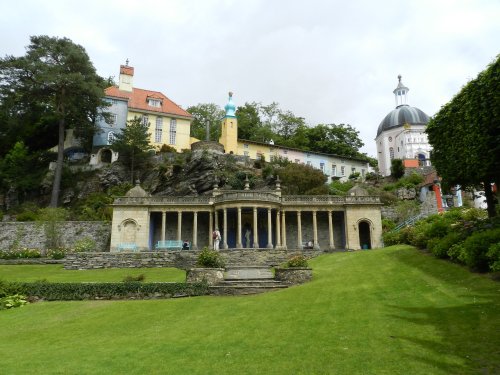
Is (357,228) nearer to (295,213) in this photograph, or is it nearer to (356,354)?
(295,213)

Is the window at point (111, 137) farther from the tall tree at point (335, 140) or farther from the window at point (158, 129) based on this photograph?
the tall tree at point (335, 140)

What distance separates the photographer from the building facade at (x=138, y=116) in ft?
189

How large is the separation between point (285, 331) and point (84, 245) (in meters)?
30.3

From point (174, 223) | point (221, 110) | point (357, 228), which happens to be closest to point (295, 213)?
point (357, 228)

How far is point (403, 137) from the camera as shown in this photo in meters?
69.1

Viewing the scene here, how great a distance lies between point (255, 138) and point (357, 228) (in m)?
37.0

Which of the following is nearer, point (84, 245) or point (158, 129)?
point (84, 245)

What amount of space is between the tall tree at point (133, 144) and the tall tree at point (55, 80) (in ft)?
15.9

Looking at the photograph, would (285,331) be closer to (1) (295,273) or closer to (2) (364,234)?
(1) (295,273)

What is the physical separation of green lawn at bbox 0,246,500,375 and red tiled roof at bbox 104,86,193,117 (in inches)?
1794

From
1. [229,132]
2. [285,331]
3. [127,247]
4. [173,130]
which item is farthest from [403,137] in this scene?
[285,331]

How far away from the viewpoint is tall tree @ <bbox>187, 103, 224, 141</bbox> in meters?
74.2

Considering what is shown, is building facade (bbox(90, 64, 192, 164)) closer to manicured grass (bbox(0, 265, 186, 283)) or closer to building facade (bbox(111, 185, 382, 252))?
building facade (bbox(111, 185, 382, 252))

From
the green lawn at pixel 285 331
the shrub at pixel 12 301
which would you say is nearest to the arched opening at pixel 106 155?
the shrub at pixel 12 301
